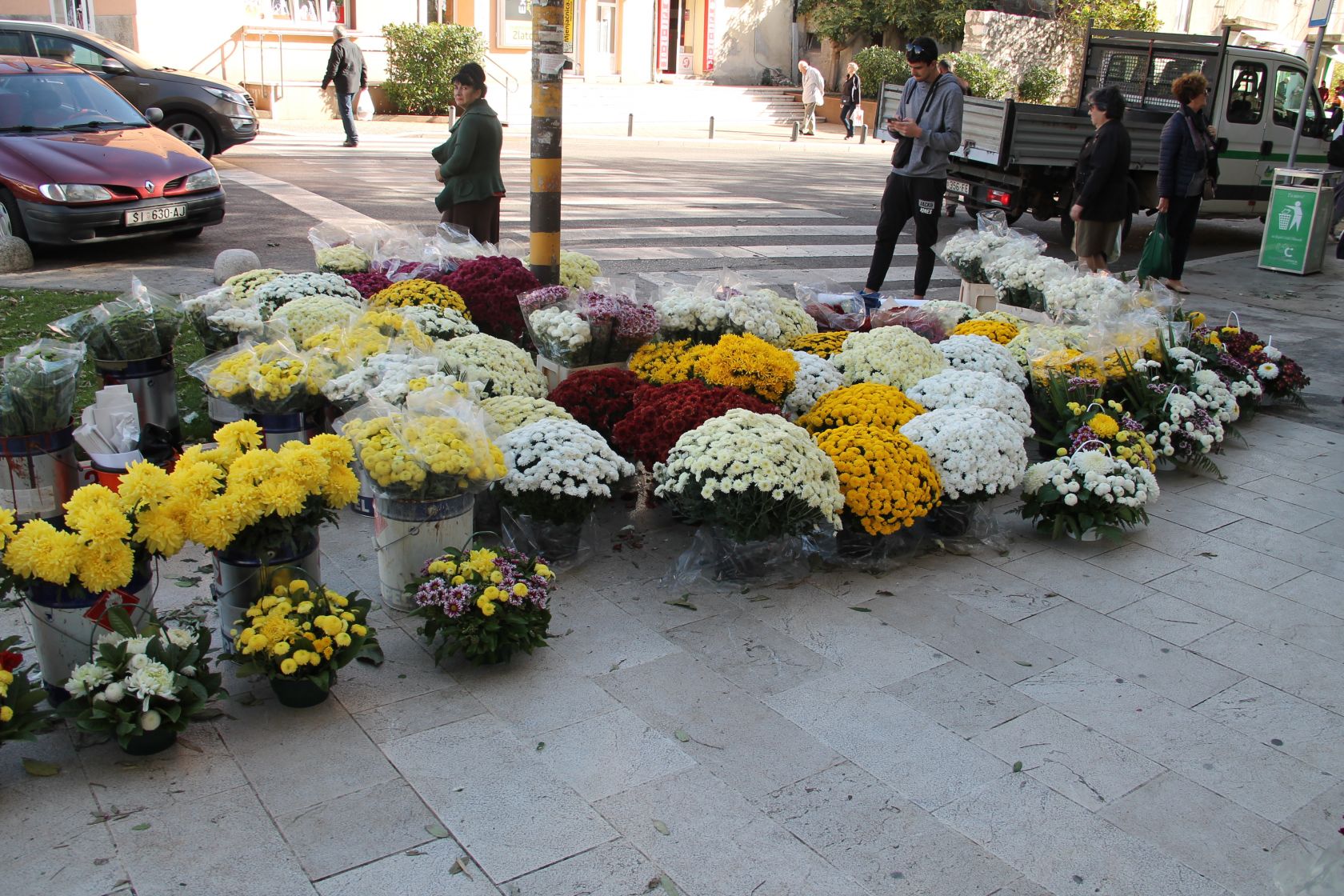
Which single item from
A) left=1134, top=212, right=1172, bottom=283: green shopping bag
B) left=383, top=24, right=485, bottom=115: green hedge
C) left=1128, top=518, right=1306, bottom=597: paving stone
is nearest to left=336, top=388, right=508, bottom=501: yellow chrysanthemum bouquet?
left=1128, top=518, right=1306, bottom=597: paving stone

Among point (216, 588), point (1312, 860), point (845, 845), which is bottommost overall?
point (845, 845)

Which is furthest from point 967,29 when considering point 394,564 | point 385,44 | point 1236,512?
point 394,564

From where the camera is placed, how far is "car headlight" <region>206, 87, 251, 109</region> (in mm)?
15359

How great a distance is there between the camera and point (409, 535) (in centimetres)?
409

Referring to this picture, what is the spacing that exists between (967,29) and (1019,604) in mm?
29690

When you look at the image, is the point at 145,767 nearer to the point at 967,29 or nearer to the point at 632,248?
the point at 632,248

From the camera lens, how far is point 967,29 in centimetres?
3059

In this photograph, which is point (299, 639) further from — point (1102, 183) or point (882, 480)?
point (1102, 183)

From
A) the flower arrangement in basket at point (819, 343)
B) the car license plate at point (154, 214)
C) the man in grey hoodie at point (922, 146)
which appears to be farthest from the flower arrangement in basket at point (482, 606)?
the car license plate at point (154, 214)

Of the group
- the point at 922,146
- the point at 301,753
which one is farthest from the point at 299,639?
the point at 922,146

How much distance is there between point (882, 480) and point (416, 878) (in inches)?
100

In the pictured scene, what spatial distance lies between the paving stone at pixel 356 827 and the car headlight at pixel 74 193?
8.32 metres

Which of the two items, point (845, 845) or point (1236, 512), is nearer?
point (845, 845)

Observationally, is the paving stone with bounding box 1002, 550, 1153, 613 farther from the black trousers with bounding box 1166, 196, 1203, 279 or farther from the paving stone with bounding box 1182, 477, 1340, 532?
the black trousers with bounding box 1166, 196, 1203, 279
